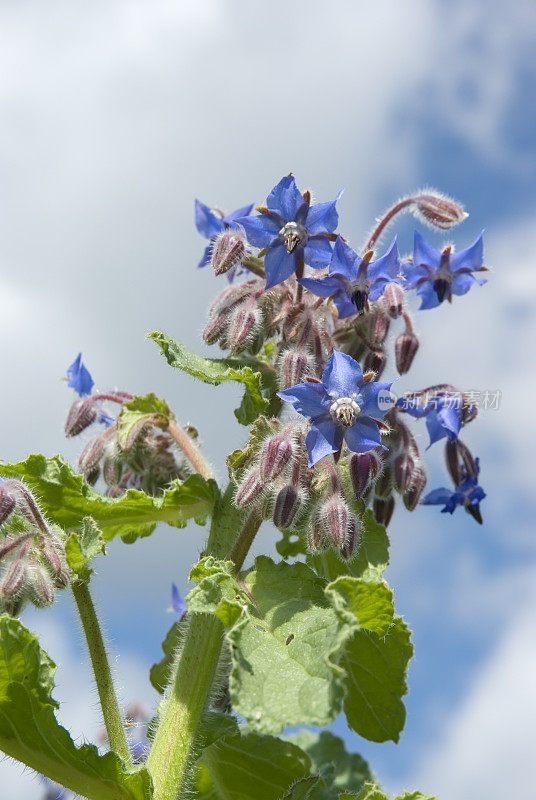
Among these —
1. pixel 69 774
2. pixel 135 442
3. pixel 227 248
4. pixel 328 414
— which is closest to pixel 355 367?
pixel 328 414

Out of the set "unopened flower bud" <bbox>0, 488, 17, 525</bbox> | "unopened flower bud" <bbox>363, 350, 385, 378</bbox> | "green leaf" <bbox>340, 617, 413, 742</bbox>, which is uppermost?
"unopened flower bud" <bbox>363, 350, 385, 378</bbox>

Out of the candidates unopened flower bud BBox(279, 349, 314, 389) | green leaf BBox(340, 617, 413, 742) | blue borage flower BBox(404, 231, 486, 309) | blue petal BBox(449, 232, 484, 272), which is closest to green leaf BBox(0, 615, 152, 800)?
green leaf BBox(340, 617, 413, 742)

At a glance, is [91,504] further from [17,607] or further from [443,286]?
[443,286]

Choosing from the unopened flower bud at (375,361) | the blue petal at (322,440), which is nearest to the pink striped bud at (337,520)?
the blue petal at (322,440)

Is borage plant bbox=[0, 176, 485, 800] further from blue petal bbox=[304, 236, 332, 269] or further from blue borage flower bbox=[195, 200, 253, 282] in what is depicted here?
blue borage flower bbox=[195, 200, 253, 282]

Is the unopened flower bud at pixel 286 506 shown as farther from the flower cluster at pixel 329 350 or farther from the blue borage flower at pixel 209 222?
the blue borage flower at pixel 209 222

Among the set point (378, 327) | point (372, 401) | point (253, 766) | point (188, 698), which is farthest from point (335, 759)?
point (378, 327)
